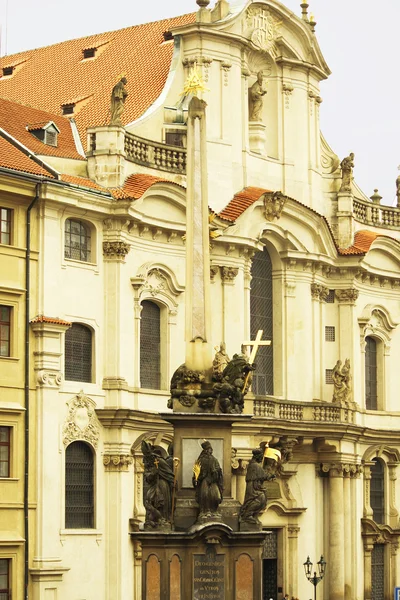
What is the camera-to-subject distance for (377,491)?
199 feet

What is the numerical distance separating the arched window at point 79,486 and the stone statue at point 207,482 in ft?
50.9

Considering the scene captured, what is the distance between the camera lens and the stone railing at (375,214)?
2411 inches

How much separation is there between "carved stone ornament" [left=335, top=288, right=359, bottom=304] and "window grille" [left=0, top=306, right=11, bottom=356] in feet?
51.4

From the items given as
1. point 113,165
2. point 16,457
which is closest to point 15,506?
point 16,457

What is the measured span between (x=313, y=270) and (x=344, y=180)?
367 cm

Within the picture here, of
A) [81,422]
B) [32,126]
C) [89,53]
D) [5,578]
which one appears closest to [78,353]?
[81,422]

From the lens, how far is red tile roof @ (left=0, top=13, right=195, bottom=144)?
5601 cm

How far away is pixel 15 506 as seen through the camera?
46344 mm

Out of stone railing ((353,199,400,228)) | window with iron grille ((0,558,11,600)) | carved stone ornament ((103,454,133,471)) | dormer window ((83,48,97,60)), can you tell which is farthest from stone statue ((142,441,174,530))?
dormer window ((83,48,97,60))

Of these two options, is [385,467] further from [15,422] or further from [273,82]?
[15,422]

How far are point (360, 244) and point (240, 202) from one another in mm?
6294

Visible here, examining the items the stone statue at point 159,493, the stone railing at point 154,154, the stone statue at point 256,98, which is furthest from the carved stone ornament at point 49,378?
the stone statue at point 159,493

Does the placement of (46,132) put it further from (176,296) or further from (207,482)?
(207,482)

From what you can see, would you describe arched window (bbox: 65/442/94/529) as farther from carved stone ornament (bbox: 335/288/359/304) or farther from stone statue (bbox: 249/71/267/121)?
stone statue (bbox: 249/71/267/121)
